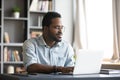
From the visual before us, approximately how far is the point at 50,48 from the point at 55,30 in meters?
0.19

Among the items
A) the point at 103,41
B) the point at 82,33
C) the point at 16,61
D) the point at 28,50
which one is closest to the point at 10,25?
the point at 16,61

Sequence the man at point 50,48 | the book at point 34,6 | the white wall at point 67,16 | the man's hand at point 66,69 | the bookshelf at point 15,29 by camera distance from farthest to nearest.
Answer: the white wall at point 67,16
the book at point 34,6
the bookshelf at point 15,29
the man at point 50,48
the man's hand at point 66,69

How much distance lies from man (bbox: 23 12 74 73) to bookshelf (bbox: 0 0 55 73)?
2.59m

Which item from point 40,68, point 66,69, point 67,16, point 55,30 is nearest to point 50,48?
point 55,30

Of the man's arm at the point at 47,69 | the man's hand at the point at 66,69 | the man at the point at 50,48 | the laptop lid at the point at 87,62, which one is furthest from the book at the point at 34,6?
the laptop lid at the point at 87,62

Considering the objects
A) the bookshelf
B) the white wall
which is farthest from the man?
the white wall

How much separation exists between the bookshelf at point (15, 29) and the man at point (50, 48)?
259 cm

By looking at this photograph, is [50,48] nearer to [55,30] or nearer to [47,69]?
[55,30]

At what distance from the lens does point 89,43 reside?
5.74m

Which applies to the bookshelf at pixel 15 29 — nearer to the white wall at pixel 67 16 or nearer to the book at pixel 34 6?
the book at pixel 34 6

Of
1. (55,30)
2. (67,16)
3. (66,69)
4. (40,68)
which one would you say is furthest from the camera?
(67,16)

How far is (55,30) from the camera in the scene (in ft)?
8.84

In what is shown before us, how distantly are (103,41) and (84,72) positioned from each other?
11.5 ft

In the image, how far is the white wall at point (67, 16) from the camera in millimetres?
5902
